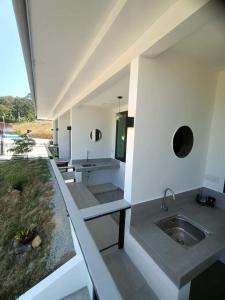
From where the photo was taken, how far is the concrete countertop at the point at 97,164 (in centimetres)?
493

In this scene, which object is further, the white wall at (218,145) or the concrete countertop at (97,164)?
the concrete countertop at (97,164)

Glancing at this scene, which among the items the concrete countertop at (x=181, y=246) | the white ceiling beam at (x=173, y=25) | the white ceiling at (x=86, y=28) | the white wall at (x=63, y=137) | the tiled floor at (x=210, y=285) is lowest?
the tiled floor at (x=210, y=285)

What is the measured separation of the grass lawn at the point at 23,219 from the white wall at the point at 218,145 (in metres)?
3.35

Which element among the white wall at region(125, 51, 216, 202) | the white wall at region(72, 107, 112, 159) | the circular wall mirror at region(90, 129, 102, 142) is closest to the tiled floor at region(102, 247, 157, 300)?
the white wall at region(125, 51, 216, 202)

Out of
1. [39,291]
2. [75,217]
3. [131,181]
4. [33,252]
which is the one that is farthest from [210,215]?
[33,252]

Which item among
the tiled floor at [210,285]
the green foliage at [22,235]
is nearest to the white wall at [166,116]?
the tiled floor at [210,285]

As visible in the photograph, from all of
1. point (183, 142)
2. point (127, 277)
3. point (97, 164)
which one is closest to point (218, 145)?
point (183, 142)

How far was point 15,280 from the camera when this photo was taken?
9.82 feet

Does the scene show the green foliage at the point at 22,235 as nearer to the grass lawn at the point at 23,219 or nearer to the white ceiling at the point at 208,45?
A: the grass lawn at the point at 23,219

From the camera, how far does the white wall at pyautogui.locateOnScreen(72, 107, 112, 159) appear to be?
5305 mm

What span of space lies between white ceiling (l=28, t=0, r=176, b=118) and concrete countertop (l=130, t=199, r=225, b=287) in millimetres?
2156

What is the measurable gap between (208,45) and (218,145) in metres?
1.55

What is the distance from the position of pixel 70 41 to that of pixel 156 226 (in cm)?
247

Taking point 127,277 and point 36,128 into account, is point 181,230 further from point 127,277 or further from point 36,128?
point 36,128
